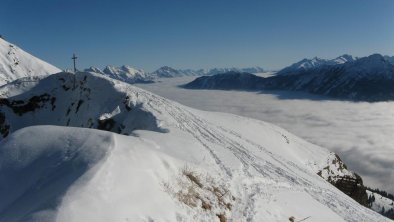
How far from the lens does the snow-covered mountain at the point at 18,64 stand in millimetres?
158800

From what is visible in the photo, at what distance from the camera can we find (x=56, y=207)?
1380 cm

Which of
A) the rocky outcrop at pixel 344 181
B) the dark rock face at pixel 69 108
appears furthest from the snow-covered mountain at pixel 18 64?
the rocky outcrop at pixel 344 181

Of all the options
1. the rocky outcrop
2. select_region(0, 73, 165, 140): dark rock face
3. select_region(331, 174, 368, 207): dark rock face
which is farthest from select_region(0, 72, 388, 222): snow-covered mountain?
select_region(331, 174, 368, 207): dark rock face

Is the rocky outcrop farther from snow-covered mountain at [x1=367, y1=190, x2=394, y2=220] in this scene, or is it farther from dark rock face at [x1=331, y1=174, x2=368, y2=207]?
snow-covered mountain at [x1=367, y1=190, x2=394, y2=220]

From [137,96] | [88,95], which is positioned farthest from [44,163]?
[88,95]

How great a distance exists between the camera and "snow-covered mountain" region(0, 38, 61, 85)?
15880 centimetres

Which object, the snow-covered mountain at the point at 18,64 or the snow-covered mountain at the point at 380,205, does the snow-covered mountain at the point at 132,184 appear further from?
the snow-covered mountain at the point at 380,205

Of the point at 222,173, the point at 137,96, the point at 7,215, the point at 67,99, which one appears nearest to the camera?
the point at 7,215

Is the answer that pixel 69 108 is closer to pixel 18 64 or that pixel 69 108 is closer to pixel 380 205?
pixel 18 64

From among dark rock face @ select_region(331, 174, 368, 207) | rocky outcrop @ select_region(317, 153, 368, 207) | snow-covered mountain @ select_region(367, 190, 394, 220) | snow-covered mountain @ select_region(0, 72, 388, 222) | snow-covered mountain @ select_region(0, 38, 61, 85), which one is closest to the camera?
snow-covered mountain @ select_region(0, 72, 388, 222)

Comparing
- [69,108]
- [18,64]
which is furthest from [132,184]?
[18,64]

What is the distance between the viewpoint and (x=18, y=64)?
166625 mm

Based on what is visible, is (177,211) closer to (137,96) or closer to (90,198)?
(90,198)

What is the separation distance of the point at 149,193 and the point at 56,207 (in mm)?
4094
